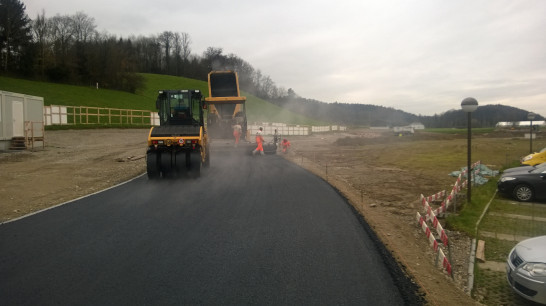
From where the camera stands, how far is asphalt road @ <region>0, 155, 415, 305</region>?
15.0 feet

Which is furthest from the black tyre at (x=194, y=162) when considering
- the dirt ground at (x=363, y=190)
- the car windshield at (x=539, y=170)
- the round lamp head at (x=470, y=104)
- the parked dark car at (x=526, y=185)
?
the car windshield at (x=539, y=170)

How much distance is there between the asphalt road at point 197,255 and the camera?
457 cm

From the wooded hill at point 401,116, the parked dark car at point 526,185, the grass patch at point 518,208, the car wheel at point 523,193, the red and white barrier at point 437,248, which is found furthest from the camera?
the wooded hill at point 401,116

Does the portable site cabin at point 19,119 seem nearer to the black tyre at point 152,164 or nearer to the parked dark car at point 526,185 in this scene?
the black tyre at point 152,164

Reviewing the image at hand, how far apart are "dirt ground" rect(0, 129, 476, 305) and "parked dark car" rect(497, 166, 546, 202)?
216 cm

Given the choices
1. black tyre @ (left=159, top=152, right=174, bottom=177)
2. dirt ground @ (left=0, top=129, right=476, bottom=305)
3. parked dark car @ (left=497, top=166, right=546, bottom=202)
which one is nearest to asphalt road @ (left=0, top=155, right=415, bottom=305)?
dirt ground @ (left=0, top=129, right=476, bottom=305)

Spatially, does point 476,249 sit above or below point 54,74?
below

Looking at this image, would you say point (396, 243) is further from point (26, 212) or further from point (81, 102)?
point (81, 102)

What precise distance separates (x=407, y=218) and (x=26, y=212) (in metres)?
8.82

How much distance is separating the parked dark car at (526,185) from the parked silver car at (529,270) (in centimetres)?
711

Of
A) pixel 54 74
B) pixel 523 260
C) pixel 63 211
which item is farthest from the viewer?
pixel 54 74

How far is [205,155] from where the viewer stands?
Result: 15.2 metres

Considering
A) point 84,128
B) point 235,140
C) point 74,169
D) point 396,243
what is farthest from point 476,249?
point 84,128

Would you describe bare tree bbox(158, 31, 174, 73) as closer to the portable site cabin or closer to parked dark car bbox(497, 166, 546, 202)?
the portable site cabin
